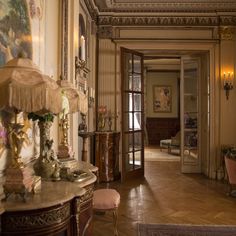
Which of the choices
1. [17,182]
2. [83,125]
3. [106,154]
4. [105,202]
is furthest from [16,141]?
[106,154]

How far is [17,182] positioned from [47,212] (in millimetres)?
232

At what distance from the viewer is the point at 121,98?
625 centimetres

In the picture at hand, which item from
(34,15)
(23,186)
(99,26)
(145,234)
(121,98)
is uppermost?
(99,26)

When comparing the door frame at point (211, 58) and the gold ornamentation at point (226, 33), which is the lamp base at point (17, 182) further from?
the gold ornamentation at point (226, 33)

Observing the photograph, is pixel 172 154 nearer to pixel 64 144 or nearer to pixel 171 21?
pixel 171 21

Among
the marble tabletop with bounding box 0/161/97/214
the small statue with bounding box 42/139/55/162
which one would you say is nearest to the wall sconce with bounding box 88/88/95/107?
the small statue with bounding box 42/139/55/162

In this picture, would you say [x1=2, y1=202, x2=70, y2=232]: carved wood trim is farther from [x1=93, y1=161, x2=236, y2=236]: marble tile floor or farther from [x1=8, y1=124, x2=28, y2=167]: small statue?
[x1=93, y1=161, x2=236, y2=236]: marble tile floor

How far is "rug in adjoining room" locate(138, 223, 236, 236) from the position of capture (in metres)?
3.49

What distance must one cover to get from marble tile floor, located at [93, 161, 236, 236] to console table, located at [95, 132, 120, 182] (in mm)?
202

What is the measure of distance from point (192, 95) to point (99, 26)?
8.36ft

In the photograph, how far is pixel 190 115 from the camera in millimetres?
7207

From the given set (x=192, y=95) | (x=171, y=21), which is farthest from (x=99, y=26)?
(x=192, y=95)

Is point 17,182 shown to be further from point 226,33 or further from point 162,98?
point 162,98

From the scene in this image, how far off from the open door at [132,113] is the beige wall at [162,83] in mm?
6599
